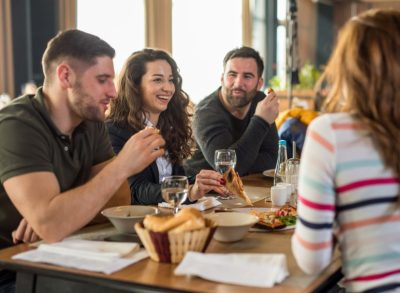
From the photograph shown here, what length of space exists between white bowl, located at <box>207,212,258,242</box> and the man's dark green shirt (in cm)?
51

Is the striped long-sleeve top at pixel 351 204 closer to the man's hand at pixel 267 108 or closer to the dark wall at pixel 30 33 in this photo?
the man's hand at pixel 267 108

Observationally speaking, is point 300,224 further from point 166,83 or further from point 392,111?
point 166,83

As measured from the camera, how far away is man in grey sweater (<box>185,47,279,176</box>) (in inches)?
120

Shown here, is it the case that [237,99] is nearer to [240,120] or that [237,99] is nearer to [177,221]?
[240,120]

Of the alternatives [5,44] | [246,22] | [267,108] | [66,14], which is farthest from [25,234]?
[246,22]

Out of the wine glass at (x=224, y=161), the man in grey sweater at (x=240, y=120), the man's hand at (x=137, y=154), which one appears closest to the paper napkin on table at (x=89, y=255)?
the man's hand at (x=137, y=154)

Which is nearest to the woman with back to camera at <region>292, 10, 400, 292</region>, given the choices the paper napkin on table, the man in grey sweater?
the paper napkin on table

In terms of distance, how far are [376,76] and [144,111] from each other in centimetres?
161

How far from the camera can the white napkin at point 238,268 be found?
1.28 meters

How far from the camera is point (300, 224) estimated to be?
49.4 inches

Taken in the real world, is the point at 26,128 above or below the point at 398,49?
below

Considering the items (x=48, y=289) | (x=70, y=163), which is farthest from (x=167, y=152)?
(x=48, y=289)

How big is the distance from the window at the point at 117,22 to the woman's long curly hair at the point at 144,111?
2483 millimetres

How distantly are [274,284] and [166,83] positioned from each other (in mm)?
1576
